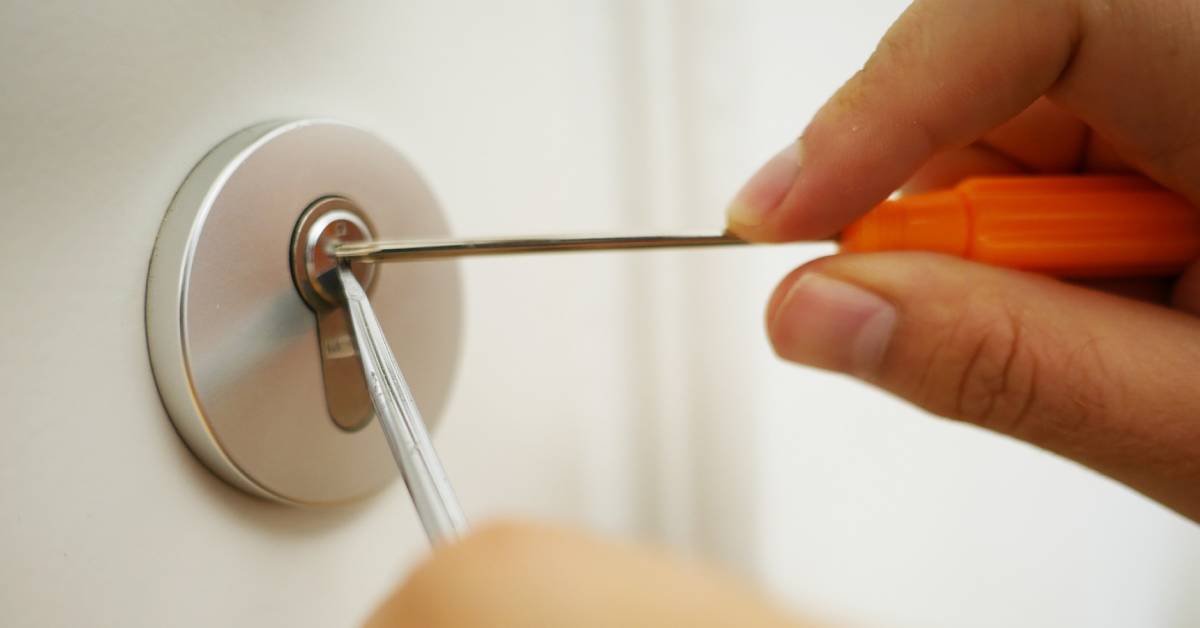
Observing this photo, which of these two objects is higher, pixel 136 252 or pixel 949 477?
pixel 136 252

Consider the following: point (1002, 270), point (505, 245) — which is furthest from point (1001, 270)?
point (505, 245)

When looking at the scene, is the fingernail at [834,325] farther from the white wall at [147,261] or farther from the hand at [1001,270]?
the white wall at [147,261]

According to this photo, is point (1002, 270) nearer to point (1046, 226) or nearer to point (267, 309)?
point (1046, 226)

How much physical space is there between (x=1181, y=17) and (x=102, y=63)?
271 millimetres

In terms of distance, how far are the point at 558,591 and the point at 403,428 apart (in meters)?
0.09

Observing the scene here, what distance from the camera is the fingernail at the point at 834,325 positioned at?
21 centimetres

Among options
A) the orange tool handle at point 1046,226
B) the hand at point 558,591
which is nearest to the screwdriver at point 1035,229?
the orange tool handle at point 1046,226

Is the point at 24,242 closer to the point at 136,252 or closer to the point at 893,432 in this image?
the point at 136,252

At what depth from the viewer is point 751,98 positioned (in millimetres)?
344

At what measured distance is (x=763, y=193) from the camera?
0.21 metres

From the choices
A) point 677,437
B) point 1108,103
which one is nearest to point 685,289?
point 677,437

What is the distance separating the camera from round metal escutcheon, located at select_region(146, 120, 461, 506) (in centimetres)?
16

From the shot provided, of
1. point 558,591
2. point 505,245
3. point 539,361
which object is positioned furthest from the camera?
point 539,361

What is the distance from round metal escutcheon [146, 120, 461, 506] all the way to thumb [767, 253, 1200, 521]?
0.13 metres
